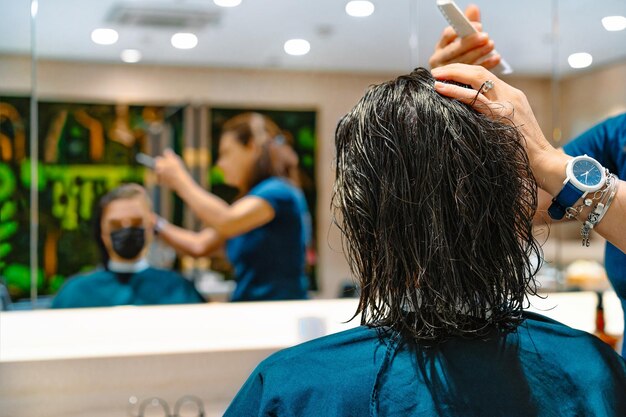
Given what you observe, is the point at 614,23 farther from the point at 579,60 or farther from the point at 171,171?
the point at 171,171

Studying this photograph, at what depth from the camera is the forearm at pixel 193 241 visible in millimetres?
2586

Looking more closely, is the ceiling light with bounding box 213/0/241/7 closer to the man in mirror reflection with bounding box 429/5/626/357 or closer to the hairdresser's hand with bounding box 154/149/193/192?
the hairdresser's hand with bounding box 154/149/193/192

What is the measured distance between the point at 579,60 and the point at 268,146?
140 cm

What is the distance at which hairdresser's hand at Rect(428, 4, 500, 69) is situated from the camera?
131 centimetres

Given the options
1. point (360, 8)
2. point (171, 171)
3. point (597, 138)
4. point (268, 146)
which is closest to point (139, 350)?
point (171, 171)

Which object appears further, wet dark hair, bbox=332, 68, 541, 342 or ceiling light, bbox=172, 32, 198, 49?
ceiling light, bbox=172, 32, 198, 49

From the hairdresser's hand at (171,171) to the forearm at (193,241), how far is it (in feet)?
0.50

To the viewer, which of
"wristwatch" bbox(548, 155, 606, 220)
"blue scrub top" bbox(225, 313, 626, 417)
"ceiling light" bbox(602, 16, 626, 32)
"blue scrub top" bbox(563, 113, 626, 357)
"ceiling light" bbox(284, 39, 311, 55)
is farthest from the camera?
"ceiling light" bbox(602, 16, 626, 32)

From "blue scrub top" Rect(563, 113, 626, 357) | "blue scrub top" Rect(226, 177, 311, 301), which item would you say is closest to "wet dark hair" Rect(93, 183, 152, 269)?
"blue scrub top" Rect(226, 177, 311, 301)

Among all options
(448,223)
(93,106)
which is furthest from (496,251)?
(93,106)

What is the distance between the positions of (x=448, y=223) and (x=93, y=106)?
1967 millimetres

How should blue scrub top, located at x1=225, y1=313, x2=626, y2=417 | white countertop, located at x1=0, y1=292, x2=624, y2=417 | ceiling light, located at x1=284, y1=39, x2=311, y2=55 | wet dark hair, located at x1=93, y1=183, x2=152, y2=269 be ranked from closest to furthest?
blue scrub top, located at x1=225, y1=313, x2=626, y2=417 → white countertop, located at x1=0, y1=292, x2=624, y2=417 → wet dark hair, located at x1=93, y1=183, x2=152, y2=269 → ceiling light, located at x1=284, y1=39, x2=311, y2=55

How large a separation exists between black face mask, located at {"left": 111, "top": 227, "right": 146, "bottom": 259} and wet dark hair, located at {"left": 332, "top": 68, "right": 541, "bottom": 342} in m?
1.72

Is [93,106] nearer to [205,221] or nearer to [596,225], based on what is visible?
[205,221]
